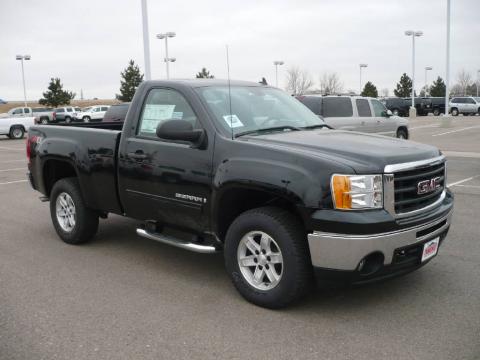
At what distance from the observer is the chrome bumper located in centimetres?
379

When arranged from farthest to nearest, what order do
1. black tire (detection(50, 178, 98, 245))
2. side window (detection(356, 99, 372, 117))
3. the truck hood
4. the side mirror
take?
side window (detection(356, 99, 372, 117)) < black tire (detection(50, 178, 98, 245)) < the side mirror < the truck hood

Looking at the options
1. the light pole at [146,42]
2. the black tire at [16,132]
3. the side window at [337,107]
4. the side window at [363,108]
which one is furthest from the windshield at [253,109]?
the black tire at [16,132]

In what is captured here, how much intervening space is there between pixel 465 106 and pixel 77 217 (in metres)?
47.7

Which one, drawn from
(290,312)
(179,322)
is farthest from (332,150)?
(179,322)

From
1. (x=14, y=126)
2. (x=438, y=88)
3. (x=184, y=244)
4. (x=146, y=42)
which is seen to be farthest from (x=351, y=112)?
(x=438, y=88)

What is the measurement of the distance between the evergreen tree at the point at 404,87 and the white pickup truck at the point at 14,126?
6652cm

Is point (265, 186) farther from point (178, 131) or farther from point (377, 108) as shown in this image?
point (377, 108)

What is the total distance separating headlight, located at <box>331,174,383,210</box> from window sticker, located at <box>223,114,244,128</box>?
1252 mm

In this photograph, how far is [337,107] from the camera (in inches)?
637

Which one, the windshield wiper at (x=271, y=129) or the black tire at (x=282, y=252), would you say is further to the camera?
the windshield wiper at (x=271, y=129)

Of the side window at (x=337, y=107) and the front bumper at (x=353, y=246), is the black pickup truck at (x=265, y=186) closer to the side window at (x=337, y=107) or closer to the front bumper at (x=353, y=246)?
the front bumper at (x=353, y=246)

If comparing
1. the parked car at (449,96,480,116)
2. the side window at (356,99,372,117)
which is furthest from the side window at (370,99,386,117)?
the parked car at (449,96,480,116)

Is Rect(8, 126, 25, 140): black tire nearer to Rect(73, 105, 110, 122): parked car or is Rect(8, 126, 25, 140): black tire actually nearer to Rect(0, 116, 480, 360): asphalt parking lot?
Rect(73, 105, 110, 122): parked car

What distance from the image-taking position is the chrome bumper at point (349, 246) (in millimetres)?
3793
